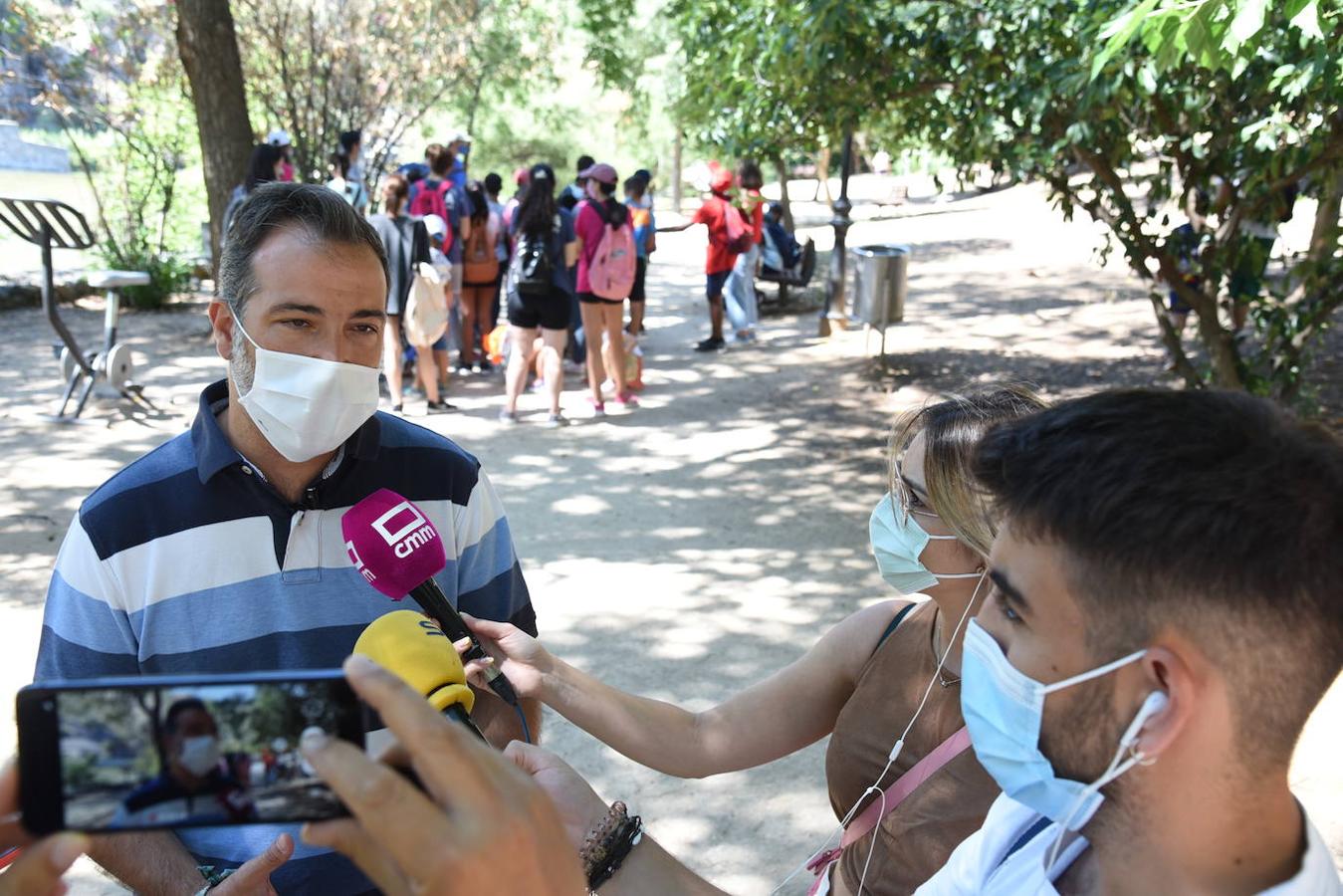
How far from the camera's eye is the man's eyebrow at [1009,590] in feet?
5.22

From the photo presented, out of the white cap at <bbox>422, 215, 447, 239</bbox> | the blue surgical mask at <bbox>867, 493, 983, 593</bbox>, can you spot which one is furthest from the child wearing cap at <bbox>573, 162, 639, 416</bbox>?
the blue surgical mask at <bbox>867, 493, 983, 593</bbox>

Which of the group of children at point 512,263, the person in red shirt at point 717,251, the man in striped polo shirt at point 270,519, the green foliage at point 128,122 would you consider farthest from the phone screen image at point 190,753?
the green foliage at point 128,122

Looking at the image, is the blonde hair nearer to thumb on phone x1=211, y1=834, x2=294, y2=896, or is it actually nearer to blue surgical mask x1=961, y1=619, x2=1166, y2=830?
blue surgical mask x1=961, y1=619, x2=1166, y2=830

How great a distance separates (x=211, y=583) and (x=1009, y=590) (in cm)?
151

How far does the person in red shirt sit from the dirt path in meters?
0.32

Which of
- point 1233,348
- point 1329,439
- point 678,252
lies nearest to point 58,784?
point 1329,439

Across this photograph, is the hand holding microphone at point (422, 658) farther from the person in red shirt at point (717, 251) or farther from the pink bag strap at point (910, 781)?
the person in red shirt at point (717, 251)

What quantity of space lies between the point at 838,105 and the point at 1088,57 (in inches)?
94.0

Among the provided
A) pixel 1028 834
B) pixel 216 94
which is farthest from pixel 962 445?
pixel 216 94

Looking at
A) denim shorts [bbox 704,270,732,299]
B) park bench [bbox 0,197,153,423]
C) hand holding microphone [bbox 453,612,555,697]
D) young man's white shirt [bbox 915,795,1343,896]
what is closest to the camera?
young man's white shirt [bbox 915,795,1343,896]

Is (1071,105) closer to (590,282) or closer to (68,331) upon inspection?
(590,282)

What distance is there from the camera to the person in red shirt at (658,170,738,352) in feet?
39.4

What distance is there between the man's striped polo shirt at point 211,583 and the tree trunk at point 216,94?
29.6 feet

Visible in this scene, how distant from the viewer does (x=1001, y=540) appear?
64.1 inches
